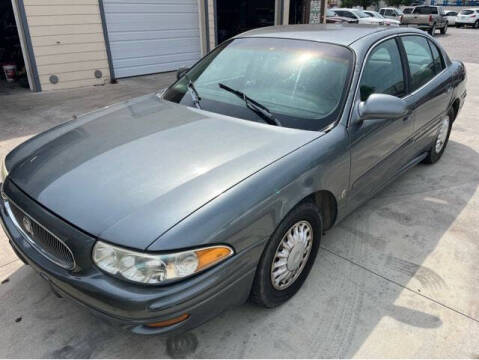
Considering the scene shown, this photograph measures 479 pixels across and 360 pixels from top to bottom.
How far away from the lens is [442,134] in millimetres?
4445

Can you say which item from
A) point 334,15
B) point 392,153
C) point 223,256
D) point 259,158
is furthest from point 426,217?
point 334,15

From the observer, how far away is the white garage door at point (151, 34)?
8.88 m

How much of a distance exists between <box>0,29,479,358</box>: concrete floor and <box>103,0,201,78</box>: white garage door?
23.2 ft

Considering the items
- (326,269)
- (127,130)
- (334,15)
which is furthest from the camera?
(334,15)

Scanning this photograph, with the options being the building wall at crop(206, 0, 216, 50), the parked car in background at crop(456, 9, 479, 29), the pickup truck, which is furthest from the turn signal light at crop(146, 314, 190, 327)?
the parked car in background at crop(456, 9, 479, 29)

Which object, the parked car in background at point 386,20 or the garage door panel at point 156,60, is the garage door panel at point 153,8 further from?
the parked car in background at point 386,20

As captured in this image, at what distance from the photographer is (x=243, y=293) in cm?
204

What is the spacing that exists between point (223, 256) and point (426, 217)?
243 centimetres

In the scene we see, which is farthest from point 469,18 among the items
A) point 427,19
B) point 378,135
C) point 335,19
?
point 378,135

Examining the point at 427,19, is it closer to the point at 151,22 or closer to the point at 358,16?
the point at 358,16

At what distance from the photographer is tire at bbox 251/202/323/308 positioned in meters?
2.13

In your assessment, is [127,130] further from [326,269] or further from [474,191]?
[474,191]

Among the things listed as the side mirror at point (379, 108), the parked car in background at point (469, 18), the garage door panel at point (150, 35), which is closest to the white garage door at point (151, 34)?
the garage door panel at point (150, 35)

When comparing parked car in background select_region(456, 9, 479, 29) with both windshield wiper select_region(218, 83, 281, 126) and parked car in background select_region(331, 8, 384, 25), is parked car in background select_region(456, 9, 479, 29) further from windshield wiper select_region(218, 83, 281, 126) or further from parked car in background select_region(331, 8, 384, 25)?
windshield wiper select_region(218, 83, 281, 126)
